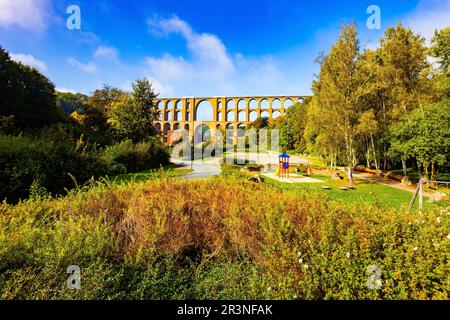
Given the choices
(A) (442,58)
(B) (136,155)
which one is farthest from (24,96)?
(A) (442,58)

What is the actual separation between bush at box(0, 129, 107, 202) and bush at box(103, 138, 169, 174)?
8.49 meters

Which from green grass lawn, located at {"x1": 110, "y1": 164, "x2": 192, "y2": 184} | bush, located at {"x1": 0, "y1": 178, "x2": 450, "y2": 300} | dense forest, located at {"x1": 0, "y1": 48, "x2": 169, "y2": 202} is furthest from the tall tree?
dense forest, located at {"x1": 0, "y1": 48, "x2": 169, "y2": 202}

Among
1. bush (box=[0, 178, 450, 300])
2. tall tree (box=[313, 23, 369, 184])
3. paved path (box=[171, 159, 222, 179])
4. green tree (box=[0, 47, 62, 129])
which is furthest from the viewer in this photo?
green tree (box=[0, 47, 62, 129])

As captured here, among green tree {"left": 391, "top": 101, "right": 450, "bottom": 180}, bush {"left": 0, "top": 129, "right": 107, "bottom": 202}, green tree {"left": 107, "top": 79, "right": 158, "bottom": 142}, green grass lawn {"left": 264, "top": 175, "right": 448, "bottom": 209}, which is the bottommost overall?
green grass lawn {"left": 264, "top": 175, "right": 448, "bottom": 209}

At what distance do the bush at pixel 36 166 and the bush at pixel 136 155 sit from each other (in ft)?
27.9

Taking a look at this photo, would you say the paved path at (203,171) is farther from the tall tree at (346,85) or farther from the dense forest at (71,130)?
the tall tree at (346,85)

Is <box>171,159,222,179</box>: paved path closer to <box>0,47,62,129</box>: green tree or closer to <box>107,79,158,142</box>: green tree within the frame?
<box>107,79,158,142</box>: green tree

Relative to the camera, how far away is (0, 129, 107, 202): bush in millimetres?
5656

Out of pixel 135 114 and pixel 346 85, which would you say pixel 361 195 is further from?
pixel 135 114

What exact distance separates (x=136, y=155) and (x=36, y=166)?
13.5 metres

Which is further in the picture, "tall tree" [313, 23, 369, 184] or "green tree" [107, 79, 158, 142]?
"green tree" [107, 79, 158, 142]

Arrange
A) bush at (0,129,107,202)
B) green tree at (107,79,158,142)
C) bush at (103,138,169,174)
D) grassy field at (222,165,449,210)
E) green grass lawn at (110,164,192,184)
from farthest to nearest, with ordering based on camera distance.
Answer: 1. green tree at (107,79,158,142)
2. bush at (103,138,169,174)
3. bush at (0,129,107,202)
4. green grass lawn at (110,164,192,184)
5. grassy field at (222,165,449,210)

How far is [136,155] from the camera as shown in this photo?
19.5 m

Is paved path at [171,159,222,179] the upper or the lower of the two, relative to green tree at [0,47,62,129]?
lower
